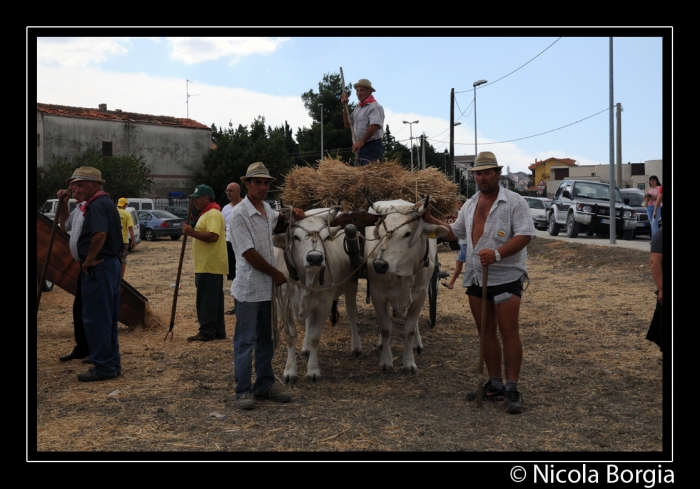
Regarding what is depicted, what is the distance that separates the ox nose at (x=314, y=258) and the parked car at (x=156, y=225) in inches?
1033

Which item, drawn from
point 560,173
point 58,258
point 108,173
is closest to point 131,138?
point 108,173

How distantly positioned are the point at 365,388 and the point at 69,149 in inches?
1646

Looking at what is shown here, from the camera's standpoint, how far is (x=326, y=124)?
51906 mm

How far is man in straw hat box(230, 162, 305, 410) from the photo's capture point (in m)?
5.66

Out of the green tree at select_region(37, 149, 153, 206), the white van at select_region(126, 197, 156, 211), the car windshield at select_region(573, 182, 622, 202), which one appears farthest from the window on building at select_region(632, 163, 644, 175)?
the white van at select_region(126, 197, 156, 211)

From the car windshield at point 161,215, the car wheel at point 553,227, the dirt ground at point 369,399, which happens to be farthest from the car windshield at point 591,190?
the car windshield at point 161,215

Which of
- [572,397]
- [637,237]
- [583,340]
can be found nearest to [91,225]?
[572,397]

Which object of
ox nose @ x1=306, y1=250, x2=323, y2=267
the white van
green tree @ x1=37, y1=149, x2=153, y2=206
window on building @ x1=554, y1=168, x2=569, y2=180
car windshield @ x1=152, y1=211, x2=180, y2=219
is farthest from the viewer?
window on building @ x1=554, y1=168, x2=569, y2=180

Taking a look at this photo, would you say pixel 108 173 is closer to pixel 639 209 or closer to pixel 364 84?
pixel 639 209

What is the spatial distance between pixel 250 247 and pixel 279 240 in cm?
74

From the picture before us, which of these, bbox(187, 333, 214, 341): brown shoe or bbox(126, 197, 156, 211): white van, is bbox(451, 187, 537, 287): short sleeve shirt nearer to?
bbox(187, 333, 214, 341): brown shoe
